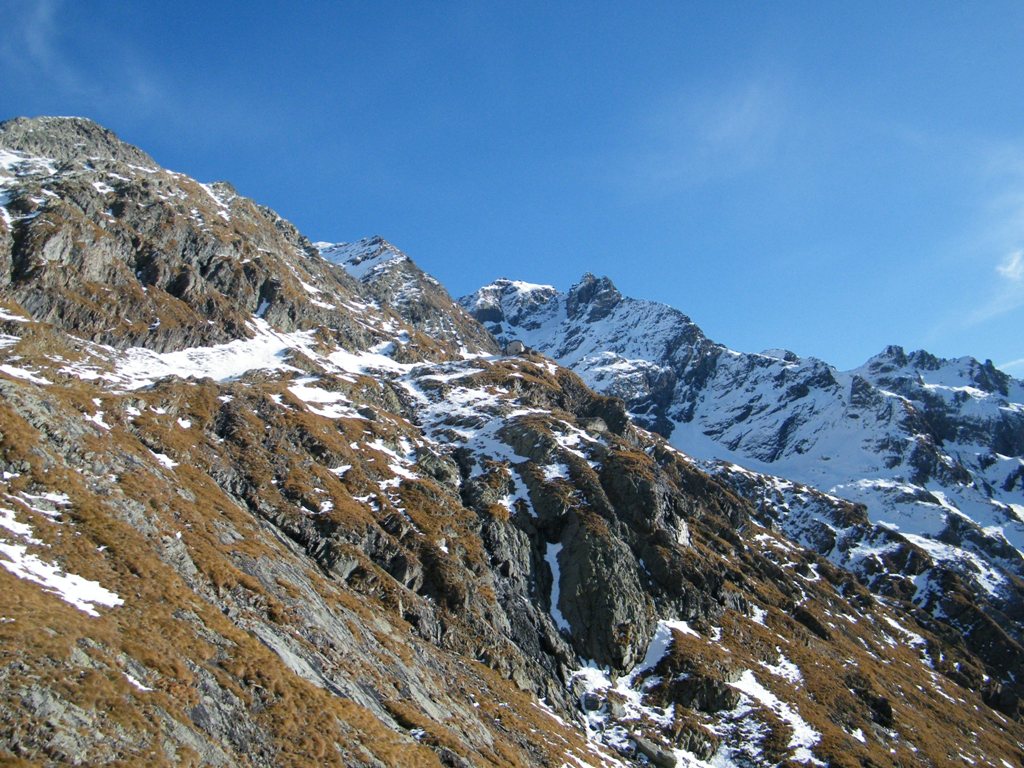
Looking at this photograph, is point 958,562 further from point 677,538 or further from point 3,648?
point 3,648

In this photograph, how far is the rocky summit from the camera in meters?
28.3

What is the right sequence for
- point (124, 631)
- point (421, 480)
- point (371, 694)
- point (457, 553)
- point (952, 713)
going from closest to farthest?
point (124, 631) → point (371, 694) → point (457, 553) → point (421, 480) → point (952, 713)

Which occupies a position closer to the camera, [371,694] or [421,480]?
[371,694]

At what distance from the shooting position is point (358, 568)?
63656 mm

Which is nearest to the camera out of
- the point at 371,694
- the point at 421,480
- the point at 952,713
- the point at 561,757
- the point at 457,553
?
the point at 371,694

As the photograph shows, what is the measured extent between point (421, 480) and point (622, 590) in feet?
103

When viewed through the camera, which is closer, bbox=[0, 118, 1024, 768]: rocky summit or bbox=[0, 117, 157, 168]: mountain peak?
bbox=[0, 118, 1024, 768]: rocky summit

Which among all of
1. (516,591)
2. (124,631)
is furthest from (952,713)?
(124,631)

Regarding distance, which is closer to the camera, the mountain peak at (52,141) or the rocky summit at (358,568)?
the rocky summit at (358,568)

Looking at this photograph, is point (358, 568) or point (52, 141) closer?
point (358, 568)

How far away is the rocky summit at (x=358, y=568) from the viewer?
2833 cm

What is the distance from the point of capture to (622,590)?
81188 millimetres

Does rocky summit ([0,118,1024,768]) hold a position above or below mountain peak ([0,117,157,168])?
below

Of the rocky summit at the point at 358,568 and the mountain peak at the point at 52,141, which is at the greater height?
the mountain peak at the point at 52,141
